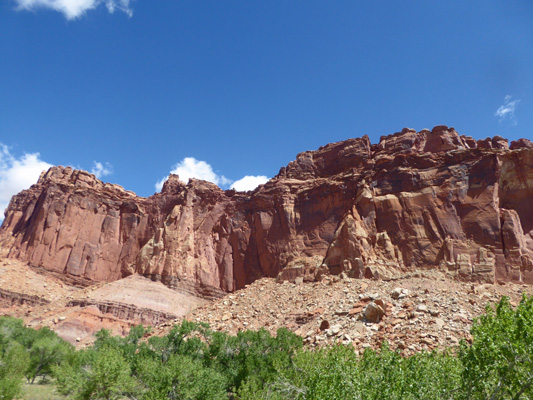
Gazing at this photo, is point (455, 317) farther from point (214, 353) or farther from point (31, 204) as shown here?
point (31, 204)

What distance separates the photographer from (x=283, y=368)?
25.2m

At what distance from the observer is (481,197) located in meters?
50.1

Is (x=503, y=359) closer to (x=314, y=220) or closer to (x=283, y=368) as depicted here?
(x=283, y=368)

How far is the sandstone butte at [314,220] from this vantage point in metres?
48.9

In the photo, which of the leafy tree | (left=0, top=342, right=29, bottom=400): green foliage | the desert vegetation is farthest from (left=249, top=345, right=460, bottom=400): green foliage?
the leafy tree

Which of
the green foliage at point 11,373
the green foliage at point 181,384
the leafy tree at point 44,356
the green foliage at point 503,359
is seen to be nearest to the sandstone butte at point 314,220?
the leafy tree at point 44,356

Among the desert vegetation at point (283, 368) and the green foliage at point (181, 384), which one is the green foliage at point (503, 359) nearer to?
the desert vegetation at point (283, 368)

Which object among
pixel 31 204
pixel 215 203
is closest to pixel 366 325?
pixel 215 203

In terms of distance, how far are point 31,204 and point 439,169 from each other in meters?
88.2

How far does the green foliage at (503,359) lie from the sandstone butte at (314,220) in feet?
113

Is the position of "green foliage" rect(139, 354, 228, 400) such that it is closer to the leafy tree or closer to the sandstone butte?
the leafy tree

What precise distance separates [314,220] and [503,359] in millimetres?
53184

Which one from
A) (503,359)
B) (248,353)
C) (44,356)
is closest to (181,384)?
(248,353)

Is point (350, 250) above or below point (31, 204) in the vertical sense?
below
